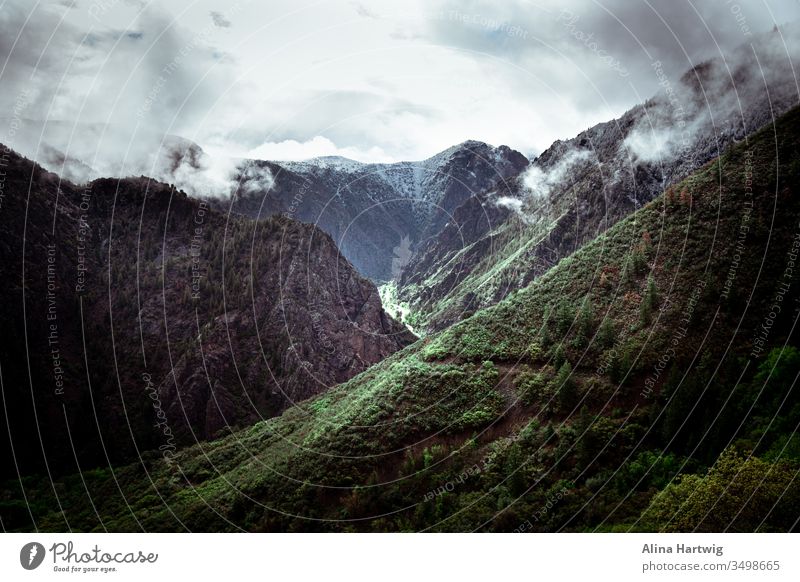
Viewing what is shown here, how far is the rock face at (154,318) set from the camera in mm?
60500

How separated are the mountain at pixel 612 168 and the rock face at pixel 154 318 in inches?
1871

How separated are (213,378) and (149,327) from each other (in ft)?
44.3

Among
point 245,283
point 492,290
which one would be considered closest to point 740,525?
point 245,283

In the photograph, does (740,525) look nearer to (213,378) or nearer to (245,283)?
(213,378)

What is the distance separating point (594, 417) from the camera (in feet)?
75.8
